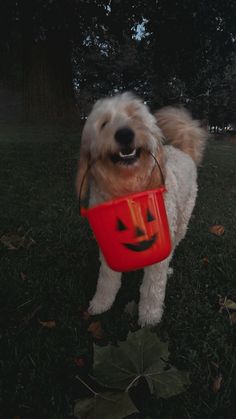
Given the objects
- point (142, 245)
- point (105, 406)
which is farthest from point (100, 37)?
point (105, 406)

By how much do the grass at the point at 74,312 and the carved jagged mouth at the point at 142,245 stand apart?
28.0 inches

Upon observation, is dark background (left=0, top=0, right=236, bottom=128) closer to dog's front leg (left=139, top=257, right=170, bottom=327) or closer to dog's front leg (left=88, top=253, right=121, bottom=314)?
dog's front leg (left=88, top=253, right=121, bottom=314)

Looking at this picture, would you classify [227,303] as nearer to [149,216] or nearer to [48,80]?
[149,216]

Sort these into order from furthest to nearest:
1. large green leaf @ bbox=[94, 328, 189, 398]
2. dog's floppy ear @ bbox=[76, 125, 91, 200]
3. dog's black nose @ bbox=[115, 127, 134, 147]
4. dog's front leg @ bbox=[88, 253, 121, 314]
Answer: dog's front leg @ bbox=[88, 253, 121, 314]
dog's floppy ear @ bbox=[76, 125, 91, 200]
dog's black nose @ bbox=[115, 127, 134, 147]
large green leaf @ bbox=[94, 328, 189, 398]

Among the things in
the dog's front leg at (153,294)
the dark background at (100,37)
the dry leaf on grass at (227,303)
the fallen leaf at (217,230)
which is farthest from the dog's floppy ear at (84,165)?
the dark background at (100,37)

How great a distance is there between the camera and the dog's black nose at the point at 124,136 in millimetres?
2412

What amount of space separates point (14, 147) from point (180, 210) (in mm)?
6837

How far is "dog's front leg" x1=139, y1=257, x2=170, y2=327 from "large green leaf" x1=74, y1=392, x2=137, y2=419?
0.90 meters

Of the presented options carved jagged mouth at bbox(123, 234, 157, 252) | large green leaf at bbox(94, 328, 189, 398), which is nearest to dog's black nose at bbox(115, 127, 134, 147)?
carved jagged mouth at bbox(123, 234, 157, 252)

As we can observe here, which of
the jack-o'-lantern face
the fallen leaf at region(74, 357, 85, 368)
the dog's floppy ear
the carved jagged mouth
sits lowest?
the fallen leaf at region(74, 357, 85, 368)

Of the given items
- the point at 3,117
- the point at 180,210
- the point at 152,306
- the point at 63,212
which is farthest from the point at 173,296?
the point at 3,117

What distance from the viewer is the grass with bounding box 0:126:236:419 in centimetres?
206

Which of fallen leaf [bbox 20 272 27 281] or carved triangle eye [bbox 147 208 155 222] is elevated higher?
carved triangle eye [bbox 147 208 155 222]

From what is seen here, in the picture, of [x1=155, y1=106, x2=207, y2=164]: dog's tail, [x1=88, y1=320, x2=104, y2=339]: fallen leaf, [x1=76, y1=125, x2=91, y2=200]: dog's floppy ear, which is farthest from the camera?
[x1=155, y1=106, x2=207, y2=164]: dog's tail
